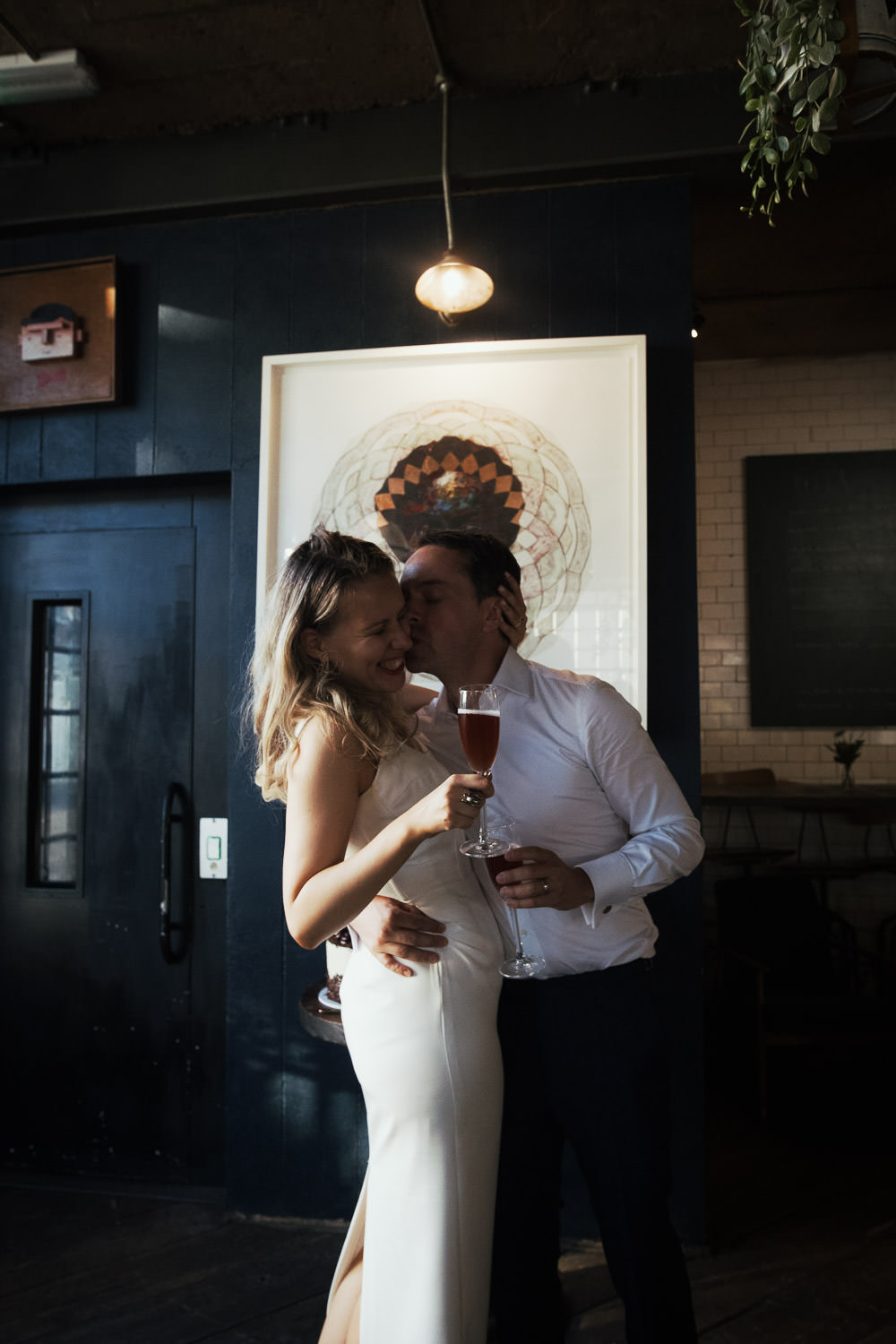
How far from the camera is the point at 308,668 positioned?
1652mm

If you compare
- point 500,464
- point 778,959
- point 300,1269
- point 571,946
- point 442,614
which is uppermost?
point 500,464

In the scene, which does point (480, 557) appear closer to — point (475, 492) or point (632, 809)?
point (632, 809)

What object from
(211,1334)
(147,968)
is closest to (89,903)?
(147,968)

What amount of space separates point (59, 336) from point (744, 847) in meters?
3.93

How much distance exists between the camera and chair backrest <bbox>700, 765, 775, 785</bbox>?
476 centimetres

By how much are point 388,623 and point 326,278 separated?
5.60ft

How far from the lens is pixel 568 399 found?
2.73m

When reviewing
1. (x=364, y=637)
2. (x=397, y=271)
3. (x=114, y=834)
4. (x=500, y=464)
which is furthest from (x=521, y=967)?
(x=397, y=271)

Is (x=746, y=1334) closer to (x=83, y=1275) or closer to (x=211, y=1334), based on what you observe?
(x=211, y=1334)

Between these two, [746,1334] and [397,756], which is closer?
[397,756]

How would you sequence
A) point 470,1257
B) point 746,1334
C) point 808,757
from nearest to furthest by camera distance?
point 470,1257 → point 746,1334 → point 808,757

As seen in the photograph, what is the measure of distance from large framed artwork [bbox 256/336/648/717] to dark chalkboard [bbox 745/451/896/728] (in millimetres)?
2582

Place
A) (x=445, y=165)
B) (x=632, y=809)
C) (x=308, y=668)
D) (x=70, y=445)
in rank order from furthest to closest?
(x=70, y=445), (x=445, y=165), (x=632, y=809), (x=308, y=668)

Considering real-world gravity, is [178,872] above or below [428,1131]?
above
